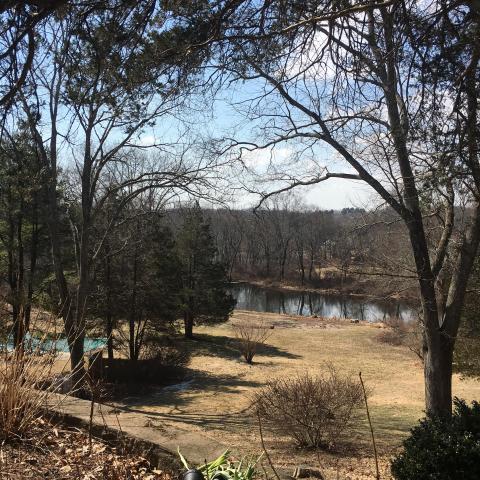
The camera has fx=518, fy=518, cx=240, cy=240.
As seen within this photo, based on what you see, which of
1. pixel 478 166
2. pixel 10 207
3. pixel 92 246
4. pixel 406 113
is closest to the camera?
pixel 478 166

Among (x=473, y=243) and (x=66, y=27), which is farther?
(x=473, y=243)

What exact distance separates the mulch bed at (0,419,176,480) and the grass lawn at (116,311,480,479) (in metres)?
0.97

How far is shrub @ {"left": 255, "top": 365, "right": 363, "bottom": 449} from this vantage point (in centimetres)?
888

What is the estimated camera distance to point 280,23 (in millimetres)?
4777

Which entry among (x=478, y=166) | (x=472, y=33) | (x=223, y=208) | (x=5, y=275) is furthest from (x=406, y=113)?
(x=5, y=275)

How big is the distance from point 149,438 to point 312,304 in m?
54.5

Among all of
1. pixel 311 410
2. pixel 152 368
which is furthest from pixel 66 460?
pixel 152 368

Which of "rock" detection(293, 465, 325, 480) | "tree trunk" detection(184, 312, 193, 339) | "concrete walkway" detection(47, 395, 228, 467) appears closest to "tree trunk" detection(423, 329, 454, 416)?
"rock" detection(293, 465, 325, 480)

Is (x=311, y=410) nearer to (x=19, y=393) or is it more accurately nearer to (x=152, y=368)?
(x=19, y=393)

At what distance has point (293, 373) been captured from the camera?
20.7 meters

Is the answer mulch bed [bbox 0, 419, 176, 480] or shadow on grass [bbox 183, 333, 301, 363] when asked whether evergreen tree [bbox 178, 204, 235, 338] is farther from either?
mulch bed [bbox 0, 419, 176, 480]

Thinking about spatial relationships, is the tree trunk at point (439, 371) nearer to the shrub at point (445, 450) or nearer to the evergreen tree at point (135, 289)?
the shrub at point (445, 450)

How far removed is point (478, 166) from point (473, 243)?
3.90m

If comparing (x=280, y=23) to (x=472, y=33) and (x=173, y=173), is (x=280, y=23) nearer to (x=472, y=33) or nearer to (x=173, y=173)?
(x=472, y=33)
